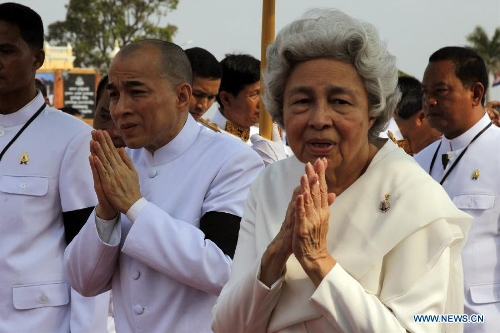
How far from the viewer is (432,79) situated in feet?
19.7

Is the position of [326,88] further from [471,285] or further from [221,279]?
[471,285]

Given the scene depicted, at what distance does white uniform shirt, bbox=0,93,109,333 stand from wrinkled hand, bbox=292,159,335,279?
1.75m

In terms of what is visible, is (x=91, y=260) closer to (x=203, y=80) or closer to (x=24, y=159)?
(x=24, y=159)

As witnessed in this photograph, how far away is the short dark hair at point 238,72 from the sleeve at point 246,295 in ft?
11.8

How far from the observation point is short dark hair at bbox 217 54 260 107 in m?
6.93

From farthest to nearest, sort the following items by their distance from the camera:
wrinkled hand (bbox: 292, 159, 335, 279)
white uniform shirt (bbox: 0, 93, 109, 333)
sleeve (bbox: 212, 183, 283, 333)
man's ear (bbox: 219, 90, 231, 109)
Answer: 1. man's ear (bbox: 219, 90, 231, 109)
2. white uniform shirt (bbox: 0, 93, 109, 333)
3. sleeve (bbox: 212, 183, 283, 333)
4. wrinkled hand (bbox: 292, 159, 335, 279)

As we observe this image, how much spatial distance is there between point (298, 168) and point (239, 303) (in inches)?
20.6

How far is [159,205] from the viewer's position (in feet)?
13.1

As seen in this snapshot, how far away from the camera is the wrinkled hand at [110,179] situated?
3.75 m

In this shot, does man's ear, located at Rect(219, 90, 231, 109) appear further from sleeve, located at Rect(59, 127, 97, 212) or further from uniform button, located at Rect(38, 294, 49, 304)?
uniform button, located at Rect(38, 294, 49, 304)

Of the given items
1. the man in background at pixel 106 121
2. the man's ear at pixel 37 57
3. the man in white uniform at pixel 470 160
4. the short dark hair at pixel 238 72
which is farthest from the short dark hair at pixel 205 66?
the man's ear at pixel 37 57

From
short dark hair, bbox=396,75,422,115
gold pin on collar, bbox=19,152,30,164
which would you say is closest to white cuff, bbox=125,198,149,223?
gold pin on collar, bbox=19,152,30,164

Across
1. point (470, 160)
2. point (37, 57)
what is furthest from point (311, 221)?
point (470, 160)

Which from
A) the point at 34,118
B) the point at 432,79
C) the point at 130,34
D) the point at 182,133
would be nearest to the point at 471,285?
the point at 432,79
